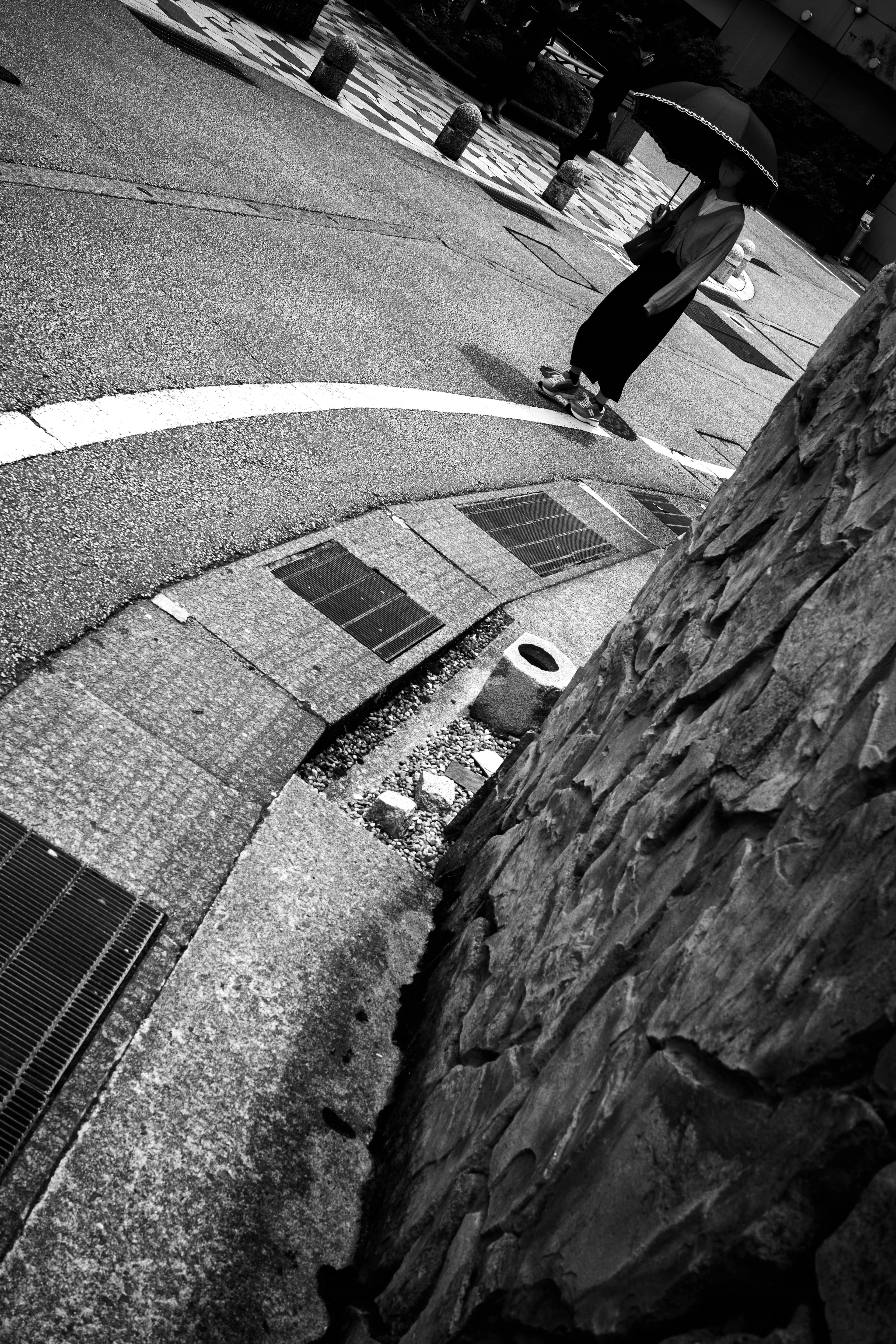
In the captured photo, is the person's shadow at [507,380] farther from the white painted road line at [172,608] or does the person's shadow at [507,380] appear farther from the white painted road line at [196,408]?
the white painted road line at [172,608]

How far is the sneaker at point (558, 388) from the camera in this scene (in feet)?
30.2

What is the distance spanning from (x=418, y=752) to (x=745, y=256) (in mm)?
19331

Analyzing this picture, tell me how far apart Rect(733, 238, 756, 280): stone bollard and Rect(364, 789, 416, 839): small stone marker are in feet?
62.8

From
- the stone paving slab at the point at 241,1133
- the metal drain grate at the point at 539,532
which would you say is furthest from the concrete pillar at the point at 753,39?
the stone paving slab at the point at 241,1133

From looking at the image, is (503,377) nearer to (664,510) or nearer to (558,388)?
(558,388)

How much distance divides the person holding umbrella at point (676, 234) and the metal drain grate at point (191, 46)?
205 inches

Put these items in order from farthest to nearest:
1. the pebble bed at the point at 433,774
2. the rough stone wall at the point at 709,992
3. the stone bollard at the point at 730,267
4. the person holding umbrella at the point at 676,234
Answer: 1. the stone bollard at the point at 730,267
2. the person holding umbrella at the point at 676,234
3. the pebble bed at the point at 433,774
4. the rough stone wall at the point at 709,992

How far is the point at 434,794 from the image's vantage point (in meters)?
4.39

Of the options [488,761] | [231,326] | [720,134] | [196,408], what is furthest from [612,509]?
[488,761]

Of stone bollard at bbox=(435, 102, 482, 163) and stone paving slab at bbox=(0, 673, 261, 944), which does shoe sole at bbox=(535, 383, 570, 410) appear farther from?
stone bollard at bbox=(435, 102, 482, 163)

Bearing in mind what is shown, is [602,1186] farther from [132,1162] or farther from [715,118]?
[715,118]

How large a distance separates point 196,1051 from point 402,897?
1073 mm

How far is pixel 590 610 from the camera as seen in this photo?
645cm

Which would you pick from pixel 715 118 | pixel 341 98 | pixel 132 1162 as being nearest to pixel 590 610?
pixel 715 118
